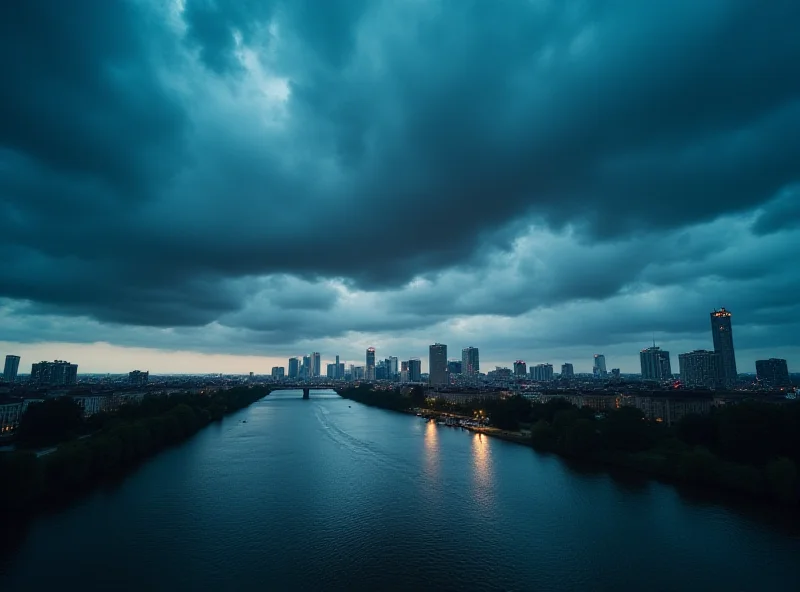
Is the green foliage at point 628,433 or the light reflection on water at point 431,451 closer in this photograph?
the light reflection on water at point 431,451

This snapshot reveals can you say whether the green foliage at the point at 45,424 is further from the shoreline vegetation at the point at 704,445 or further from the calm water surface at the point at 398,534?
the shoreline vegetation at the point at 704,445

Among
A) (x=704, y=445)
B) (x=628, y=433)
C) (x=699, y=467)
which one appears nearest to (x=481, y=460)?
(x=628, y=433)

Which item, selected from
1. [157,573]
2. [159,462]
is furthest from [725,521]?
[159,462]

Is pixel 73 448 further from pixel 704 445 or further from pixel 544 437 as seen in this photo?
pixel 704 445

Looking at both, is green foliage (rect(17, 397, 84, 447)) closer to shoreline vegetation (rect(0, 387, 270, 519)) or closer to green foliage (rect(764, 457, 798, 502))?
shoreline vegetation (rect(0, 387, 270, 519))

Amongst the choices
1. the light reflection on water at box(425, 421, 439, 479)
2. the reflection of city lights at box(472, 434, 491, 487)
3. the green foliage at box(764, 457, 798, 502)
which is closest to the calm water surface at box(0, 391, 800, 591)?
the reflection of city lights at box(472, 434, 491, 487)

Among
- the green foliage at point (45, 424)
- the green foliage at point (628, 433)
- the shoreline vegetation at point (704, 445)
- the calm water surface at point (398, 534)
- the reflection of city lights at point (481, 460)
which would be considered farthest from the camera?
the green foliage at point (45, 424)

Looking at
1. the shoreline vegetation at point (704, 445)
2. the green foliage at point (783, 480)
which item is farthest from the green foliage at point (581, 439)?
the green foliage at point (783, 480)
